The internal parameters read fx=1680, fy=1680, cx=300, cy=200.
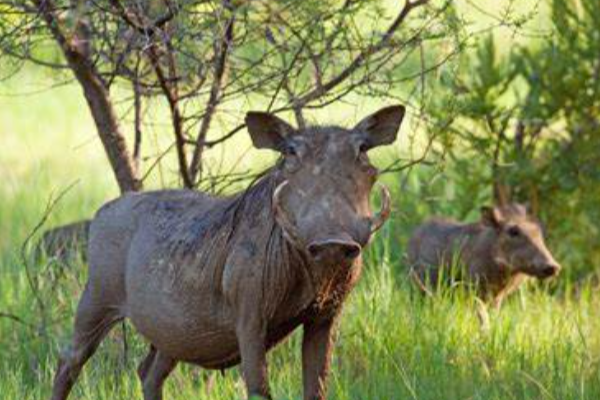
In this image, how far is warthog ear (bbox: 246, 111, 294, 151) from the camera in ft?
18.6

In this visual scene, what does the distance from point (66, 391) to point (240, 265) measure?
1.36m

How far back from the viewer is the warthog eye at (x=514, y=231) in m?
10.4

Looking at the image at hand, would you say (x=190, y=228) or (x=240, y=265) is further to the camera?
(x=190, y=228)

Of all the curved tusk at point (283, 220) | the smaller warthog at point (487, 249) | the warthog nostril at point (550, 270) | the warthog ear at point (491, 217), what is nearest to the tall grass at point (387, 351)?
the warthog nostril at point (550, 270)

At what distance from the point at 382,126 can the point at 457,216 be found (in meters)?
6.09

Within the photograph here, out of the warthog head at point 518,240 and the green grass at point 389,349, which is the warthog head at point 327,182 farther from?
the warthog head at point 518,240

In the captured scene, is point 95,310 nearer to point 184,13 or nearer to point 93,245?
point 93,245

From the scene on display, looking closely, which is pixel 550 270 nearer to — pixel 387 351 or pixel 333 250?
pixel 387 351

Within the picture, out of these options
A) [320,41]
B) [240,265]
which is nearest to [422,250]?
[320,41]

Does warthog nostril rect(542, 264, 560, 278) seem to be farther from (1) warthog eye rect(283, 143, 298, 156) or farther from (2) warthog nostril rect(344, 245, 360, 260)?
(2) warthog nostril rect(344, 245, 360, 260)

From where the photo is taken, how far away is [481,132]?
11.4 m

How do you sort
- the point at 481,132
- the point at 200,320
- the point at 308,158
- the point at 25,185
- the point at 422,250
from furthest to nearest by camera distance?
the point at 25,185 → the point at 481,132 → the point at 422,250 → the point at 200,320 → the point at 308,158

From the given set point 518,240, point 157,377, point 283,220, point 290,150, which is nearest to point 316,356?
point 283,220

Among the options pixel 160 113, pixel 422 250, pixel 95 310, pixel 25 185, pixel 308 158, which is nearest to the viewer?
pixel 308 158
